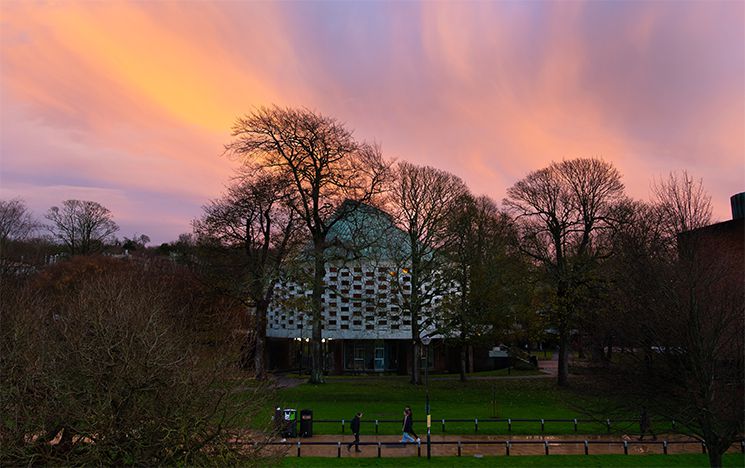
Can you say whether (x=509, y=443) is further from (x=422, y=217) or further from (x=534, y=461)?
(x=422, y=217)

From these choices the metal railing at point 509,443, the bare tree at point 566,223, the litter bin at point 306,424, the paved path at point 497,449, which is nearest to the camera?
the metal railing at point 509,443

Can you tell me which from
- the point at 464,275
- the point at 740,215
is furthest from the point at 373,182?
the point at 740,215

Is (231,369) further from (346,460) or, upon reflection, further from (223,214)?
(223,214)

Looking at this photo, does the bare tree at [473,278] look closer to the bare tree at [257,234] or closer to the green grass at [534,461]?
the bare tree at [257,234]

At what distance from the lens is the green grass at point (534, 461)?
15781 mm

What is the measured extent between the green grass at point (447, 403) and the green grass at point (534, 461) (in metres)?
2.02

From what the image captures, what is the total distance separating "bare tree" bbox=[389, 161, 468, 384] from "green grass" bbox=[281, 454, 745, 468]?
18.0 metres

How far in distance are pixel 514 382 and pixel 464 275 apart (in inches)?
374

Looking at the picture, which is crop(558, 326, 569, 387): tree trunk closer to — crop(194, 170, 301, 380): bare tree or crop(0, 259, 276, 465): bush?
crop(194, 170, 301, 380): bare tree

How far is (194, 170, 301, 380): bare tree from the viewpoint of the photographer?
112 ft

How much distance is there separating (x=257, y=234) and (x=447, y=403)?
18.8 metres

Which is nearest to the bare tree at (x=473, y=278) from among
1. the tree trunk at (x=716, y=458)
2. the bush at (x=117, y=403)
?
the tree trunk at (x=716, y=458)

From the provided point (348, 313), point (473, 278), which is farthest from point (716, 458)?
point (348, 313)

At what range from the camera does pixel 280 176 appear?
34.1 meters
